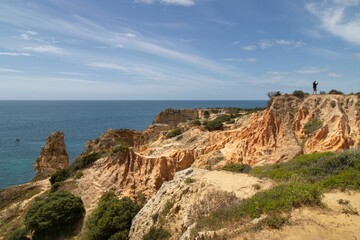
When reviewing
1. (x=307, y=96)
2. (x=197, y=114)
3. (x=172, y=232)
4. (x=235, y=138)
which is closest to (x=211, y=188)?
(x=172, y=232)

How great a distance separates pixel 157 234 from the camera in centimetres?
1376

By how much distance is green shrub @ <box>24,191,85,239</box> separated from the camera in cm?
2070

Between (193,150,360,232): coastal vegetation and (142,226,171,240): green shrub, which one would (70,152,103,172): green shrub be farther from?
(193,150,360,232): coastal vegetation

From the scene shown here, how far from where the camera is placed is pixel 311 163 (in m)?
15.7

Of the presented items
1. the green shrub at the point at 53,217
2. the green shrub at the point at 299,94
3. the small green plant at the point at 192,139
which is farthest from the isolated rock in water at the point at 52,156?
the green shrub at the point at 299,94

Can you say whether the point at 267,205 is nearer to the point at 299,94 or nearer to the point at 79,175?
the point at 299,94

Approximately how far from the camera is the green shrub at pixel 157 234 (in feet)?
44.0

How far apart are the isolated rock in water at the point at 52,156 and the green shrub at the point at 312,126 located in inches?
1348

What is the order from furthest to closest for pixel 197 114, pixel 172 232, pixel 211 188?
pixel 197 114 → pixel 211 188 → pixel 172 232

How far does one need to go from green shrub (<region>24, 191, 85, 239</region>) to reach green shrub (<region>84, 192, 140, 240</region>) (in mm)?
3357

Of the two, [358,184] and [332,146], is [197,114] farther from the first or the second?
[358,184]

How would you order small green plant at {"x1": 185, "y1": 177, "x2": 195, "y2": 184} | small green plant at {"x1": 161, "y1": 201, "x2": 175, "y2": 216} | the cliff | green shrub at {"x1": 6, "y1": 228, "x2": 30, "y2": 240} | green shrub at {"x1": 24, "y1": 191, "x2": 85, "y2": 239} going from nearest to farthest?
small green plant at {"x1": 161, "y1": 201, "x2": 175, "y2": 216}
small green plant at {"x1": 185, "y1": 177, "x2": 195, "y2": 184}
green shrub at {"x1": 24, "y1": 191, "x2": 85, "y2": 239}
green shrub at {"x1": 6, "y1": 228, "x2": 30, "y2": 240}
the cliff

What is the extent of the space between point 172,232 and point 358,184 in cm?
847


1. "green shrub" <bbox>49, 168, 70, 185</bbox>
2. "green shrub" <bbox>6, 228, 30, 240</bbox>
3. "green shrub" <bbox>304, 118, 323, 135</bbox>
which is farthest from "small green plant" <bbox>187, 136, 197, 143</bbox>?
"green shrub" <bbox>6, 228, 30, 240</bbox>
